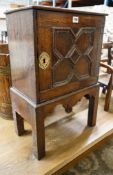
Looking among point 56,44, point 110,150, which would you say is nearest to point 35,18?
point 56,44

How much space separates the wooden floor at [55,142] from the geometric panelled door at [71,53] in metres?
0.59

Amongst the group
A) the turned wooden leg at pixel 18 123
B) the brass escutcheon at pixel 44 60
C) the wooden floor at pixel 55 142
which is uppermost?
the brass escutcheon at pixel 44 60

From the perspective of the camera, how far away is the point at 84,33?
1264 mm

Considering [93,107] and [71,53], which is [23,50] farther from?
[93,107]

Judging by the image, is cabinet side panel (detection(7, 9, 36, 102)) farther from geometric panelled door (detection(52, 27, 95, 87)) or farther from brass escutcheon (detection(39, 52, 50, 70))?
geometric panelled door (detection(52, 27, 95, 87))

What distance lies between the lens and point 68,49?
1.21 m

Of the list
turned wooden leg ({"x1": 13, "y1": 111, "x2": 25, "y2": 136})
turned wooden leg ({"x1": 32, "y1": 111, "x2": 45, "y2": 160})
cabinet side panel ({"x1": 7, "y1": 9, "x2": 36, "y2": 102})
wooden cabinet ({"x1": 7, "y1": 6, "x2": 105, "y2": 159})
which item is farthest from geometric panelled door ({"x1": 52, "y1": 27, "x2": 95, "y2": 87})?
turned wooden leg ({"x1": 13, "y1": 111, "x2": 25, "y2": 136})

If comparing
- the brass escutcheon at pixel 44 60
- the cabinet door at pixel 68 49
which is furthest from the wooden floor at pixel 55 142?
the brass escutcheon at pixel 44 60

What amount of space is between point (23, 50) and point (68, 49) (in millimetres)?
328

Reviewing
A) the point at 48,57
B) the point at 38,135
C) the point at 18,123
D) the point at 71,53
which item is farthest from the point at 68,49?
the point at 18,123

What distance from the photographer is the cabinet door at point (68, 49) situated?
1062 mm

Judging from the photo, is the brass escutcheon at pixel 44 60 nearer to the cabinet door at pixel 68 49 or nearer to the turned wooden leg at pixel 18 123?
the cabinet door at pixel 68 49

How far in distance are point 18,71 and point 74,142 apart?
0.83m

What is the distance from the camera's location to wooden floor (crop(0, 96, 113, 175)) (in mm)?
1263
